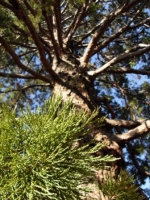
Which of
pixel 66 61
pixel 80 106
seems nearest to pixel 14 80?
pixel 66 61

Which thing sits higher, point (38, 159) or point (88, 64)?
point (88, 64)

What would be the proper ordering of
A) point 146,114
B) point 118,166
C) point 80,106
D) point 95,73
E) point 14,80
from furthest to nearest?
point 14,80
point 146,114
point 95,73
point 80,106
point 118,166

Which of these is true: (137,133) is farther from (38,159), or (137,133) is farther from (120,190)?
(38,159)

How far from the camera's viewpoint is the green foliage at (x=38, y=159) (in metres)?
1.06

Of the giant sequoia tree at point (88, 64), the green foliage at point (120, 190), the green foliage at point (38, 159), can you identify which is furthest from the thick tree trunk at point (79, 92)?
Result: the green foliage at point (38, 159)

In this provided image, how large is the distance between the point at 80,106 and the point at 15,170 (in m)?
1.96

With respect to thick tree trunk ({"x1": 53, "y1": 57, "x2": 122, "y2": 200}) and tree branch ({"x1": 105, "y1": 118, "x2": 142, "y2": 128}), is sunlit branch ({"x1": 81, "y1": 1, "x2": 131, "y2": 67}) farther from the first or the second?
tree branch ({"x1": 105, "y1": 118, "x2": 142, "y2": 128})

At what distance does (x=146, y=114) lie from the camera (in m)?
5.27

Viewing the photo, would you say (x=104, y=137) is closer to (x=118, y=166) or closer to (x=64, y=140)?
(x=118, y=166)

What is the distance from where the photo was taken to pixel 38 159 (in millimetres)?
1090

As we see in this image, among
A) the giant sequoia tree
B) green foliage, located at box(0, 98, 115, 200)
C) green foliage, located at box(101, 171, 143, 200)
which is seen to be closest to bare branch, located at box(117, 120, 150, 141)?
the giant sequoia tree

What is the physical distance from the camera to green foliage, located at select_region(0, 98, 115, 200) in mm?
1058

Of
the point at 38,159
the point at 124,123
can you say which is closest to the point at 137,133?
the point at 124,123

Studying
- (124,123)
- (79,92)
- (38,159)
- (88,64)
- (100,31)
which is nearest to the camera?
(38,159)
